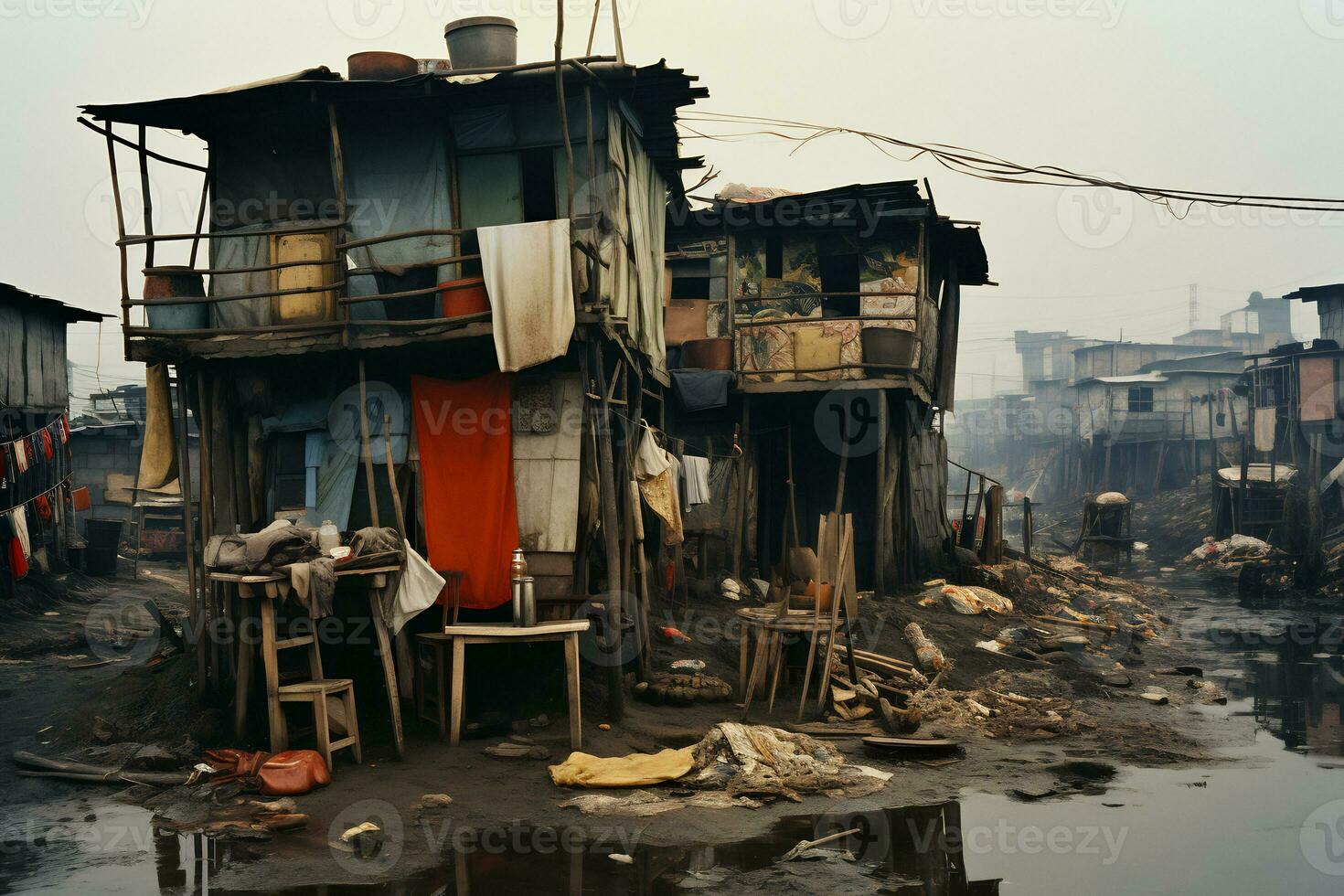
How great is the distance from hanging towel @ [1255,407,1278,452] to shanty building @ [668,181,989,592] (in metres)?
21.9

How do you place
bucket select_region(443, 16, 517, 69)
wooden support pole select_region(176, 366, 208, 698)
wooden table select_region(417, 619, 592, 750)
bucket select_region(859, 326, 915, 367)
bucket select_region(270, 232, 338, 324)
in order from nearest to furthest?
1. wooden table select_region(417, 619, 592, 750)
2. wooden support pole select_region(176, 366, 208, 698)
3. bucket select_region(270, 232, 338, 324)
4. bucket select_region(443, 16, 517, 69)
5. bucket select_region(859, 326, 915, 367)

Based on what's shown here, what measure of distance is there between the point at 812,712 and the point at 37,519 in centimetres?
1778

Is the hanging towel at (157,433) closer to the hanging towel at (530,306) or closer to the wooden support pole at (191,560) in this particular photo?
the wooden support pole at (191,560)

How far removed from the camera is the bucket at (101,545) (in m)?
23.4

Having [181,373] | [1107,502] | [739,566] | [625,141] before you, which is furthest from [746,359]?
[1107,502]

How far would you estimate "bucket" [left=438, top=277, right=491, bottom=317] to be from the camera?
11.0m

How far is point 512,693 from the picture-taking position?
38.0ft

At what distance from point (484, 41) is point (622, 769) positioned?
8692mm

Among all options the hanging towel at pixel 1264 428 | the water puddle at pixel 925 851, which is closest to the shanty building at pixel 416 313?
the water puddle at pixel 925 851

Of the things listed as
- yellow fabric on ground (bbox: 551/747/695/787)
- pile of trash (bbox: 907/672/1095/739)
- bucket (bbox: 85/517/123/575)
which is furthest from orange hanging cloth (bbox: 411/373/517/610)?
bucket (bbox: 85/517/123/575)

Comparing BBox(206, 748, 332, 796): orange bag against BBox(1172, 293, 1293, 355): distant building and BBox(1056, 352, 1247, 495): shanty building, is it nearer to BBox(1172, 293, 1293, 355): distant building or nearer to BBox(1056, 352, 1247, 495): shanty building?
BBox(1056, 352, 1247, 495): shanty building

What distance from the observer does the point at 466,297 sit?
1107cm

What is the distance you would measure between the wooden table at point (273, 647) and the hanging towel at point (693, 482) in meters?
6.24

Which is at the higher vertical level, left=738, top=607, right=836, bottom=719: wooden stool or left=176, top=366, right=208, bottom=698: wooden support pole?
left=176, top=366, right=208, bottom=698: wooden support pole
